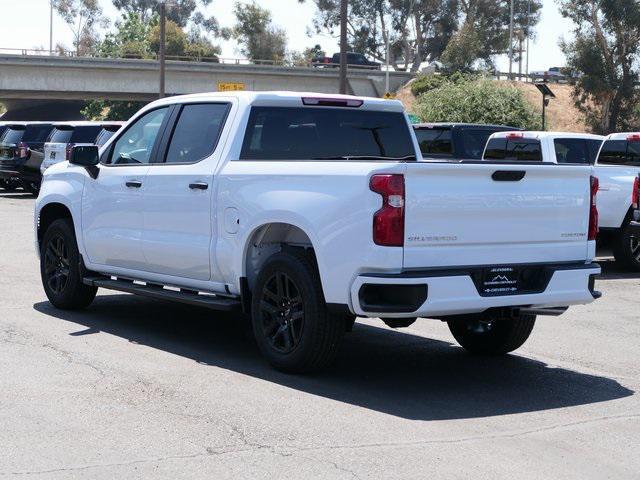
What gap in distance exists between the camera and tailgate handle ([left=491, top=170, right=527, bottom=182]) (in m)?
7.42

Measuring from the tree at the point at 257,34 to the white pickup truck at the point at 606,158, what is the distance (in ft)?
349

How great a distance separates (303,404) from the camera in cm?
705

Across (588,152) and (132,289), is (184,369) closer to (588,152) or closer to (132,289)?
(132,289)

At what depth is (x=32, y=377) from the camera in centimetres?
763

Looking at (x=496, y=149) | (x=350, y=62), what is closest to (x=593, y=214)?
(x=496, y=149)

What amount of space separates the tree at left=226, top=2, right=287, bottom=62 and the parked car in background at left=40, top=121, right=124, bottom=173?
3685 inches

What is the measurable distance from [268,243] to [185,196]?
3.08 feet

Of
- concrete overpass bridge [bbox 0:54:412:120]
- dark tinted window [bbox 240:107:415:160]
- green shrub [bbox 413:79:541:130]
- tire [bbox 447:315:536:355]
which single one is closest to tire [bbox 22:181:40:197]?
dark tinted window [bbox 240:107:415:160]

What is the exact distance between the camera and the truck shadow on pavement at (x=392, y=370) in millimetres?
7266

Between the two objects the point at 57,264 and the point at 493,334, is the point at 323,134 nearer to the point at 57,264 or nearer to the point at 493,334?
the point at 493,334

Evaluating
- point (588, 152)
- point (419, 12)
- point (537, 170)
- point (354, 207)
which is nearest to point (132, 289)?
point (354, 207)

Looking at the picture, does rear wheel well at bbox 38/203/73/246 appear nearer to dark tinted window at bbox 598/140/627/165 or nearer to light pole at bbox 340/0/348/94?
dark tinted window at bbox 598/140/627/165

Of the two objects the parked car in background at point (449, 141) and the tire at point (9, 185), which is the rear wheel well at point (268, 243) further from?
the tire at point (9, 185)

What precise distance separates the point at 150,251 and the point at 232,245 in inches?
48.1
